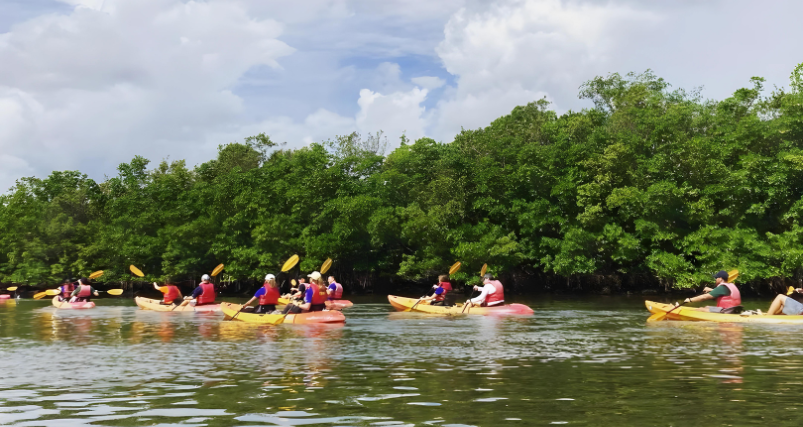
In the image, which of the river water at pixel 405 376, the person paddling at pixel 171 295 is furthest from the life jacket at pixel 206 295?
the river water at pixel 405 376

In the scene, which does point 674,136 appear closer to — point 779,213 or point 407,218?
point 779,213

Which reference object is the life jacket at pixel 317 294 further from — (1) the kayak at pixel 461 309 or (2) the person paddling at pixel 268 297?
(1) the kayak at pixel 461 309

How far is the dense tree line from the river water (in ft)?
75.8

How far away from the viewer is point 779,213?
4459 centimetres

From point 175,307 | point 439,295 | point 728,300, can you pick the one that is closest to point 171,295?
point 175,307

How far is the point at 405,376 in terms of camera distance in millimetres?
12938

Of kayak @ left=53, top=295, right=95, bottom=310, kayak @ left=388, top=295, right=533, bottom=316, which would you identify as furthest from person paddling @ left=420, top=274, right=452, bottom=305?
kayak @ left=53, top=295, right=95, bottom=310

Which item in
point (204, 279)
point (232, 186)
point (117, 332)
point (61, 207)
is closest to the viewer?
point (117, 332)

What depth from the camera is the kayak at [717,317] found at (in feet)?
74.5

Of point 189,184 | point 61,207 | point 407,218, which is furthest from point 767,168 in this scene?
point 61,207

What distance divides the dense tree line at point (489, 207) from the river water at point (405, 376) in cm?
2309

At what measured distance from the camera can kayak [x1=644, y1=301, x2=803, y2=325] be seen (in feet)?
74.5

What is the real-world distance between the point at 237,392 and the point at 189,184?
56357mm

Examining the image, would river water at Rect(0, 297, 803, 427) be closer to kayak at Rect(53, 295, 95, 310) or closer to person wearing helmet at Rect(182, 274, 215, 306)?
person wearing helmet at Rect(182, 274, 215, 306)
